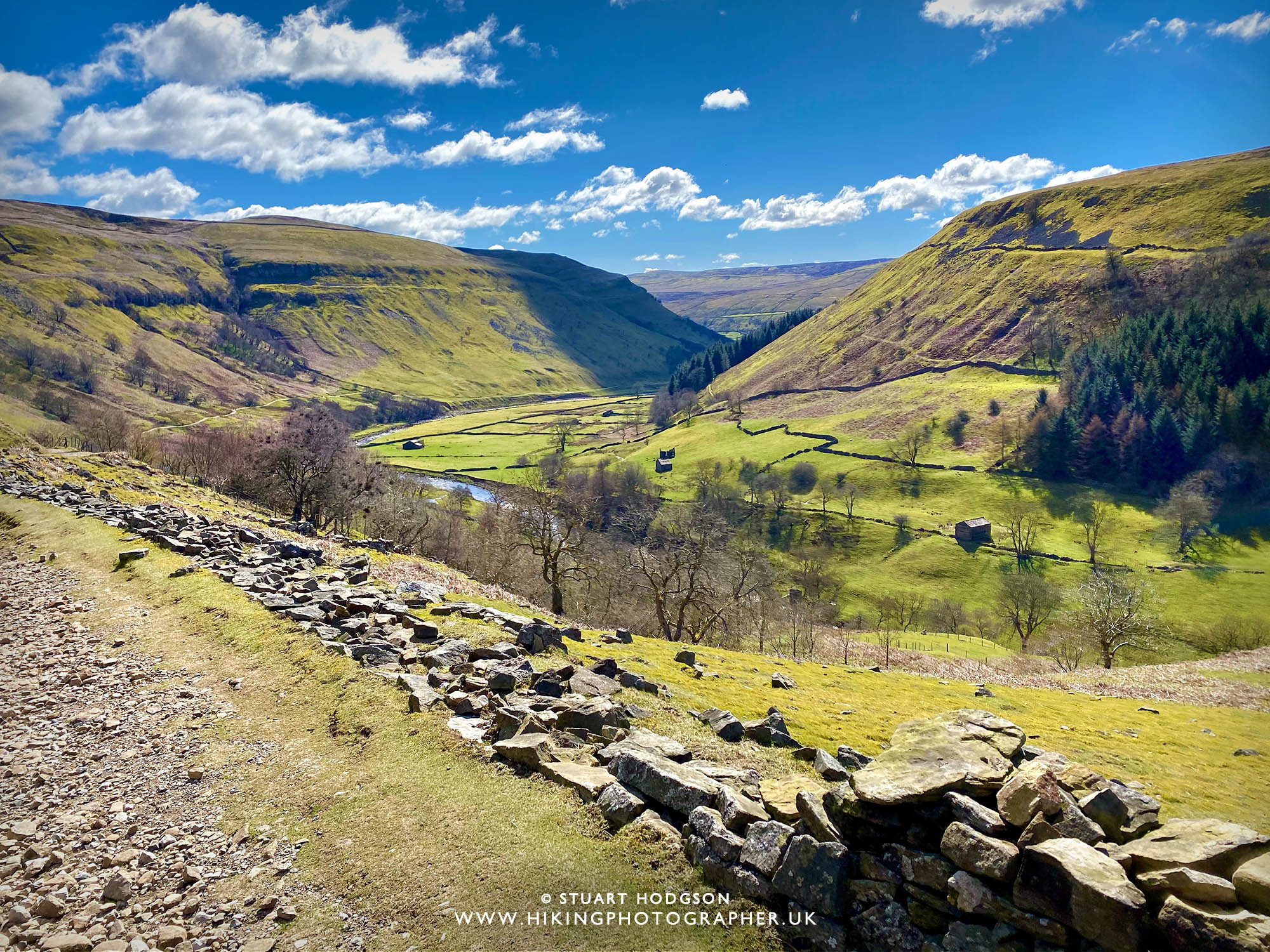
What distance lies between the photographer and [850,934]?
1058 cm

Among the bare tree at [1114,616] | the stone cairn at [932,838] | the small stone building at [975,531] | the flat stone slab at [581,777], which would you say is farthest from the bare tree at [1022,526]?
the flat stone slab at [581,777]

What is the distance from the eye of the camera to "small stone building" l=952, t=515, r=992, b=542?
126125mm

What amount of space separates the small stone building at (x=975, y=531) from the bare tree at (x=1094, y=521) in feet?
55.6

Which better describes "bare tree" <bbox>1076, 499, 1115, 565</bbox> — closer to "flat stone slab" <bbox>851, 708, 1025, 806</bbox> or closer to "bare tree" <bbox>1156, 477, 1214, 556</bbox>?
"bare tree" <bbox>1156, 477, 1214, 556</bbox>

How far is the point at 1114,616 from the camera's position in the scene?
76312 mm

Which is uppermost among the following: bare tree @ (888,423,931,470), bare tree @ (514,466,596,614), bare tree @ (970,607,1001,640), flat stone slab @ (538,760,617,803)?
bare tree @ (888,423,931,470)

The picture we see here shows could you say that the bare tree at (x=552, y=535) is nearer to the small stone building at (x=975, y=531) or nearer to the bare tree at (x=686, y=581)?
the bare tree at (x=686, y=581)

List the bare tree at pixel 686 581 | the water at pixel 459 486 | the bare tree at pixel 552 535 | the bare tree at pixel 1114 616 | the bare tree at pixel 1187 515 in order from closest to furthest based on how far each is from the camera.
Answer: the bare tree at pixel 552 535
the bare tree at pixel 686 581
the bare tree at pixel 1114 616
the bare tree at pixel 1187 515
the water at pixel 459 486

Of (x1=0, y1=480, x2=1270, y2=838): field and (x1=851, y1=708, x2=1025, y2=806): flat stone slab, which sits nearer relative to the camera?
(x1=851, y1=708, x2=1025, y2=806): flat stone slab

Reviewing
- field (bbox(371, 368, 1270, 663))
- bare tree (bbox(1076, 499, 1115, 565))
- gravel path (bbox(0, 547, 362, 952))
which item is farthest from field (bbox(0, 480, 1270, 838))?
bare tree (bbox(1076, 499, 1115, 565))

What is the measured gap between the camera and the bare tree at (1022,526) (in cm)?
12050

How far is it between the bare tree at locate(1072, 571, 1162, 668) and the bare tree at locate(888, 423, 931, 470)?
7325 cm

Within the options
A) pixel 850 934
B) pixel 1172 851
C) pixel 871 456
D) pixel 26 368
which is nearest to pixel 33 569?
pixel 850 934

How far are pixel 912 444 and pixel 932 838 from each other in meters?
174
